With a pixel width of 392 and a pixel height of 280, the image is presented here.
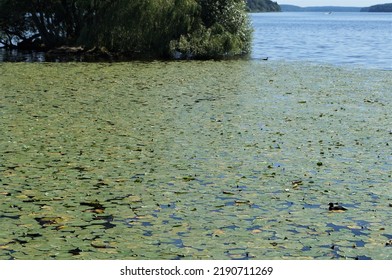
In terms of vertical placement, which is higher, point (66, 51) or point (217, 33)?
point (217, 33)

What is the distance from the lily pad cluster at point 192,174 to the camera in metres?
6.89

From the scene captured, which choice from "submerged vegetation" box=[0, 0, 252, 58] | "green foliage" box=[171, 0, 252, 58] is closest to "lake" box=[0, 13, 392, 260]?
"green foliage" box=[171, 0, 252, 58]

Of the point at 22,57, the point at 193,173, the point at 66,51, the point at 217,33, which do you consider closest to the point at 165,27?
the point at 217,33

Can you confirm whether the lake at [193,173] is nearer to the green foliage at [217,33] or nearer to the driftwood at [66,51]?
the green foliage at [217,33]

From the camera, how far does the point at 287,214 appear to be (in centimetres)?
784

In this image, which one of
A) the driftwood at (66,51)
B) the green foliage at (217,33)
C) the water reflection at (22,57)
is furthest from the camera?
the driftwood at (66,51)

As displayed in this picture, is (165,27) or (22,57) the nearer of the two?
A: (165,27)

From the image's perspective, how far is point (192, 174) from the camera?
9.69 meters

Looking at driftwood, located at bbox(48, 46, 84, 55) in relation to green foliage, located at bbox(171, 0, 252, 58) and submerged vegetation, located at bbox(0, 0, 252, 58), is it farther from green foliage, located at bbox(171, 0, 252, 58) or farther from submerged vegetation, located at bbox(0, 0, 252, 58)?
green foliage, located at bbox(171, 0, 252, 58)

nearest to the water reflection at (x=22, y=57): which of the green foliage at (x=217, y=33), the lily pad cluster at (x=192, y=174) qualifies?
the green foliage at (x=217, y=33)

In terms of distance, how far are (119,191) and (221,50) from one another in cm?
2519

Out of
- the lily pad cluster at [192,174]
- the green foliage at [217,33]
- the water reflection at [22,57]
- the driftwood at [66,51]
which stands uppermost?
the green foliage at [217,33]

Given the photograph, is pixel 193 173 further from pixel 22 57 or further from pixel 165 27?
pixel 22 57
